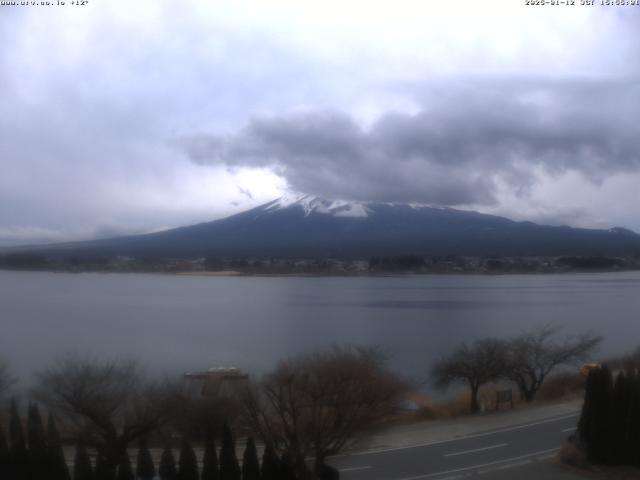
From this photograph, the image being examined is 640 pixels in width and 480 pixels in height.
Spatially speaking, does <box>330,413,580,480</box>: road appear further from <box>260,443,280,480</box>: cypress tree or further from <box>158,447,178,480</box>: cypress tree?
<box>158,447,178,480</box>: cypress tree

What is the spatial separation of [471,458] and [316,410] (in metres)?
2.18

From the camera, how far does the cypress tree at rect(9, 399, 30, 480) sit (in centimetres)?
611

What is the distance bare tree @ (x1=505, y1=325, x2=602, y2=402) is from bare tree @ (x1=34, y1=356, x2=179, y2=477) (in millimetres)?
7529

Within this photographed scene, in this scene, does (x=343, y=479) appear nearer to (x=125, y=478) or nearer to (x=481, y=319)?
(x=125, y=478)

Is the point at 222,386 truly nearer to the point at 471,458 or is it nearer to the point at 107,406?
the point at 107,406

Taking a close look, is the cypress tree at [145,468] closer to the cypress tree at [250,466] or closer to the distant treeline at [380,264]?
the cypress tree at [250,466]

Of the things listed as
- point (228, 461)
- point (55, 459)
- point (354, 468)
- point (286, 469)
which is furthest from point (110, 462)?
point (354, 468)

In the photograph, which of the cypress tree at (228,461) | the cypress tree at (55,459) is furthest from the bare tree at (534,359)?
the cypress tree at (55,459)

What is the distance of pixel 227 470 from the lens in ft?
20.9

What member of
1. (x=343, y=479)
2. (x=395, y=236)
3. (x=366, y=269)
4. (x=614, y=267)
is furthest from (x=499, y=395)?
(x=395, y=236)

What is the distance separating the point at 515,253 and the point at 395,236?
2620 centimetres

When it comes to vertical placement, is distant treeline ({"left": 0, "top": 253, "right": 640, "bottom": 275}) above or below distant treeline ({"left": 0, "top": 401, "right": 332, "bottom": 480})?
above

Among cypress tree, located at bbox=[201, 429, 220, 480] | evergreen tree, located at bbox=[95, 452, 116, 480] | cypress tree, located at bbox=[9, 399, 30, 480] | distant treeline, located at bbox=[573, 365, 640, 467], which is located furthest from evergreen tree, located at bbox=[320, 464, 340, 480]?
distant treeline, located at bbox=[573, 365, 640, 467]

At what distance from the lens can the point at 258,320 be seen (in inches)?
1043
